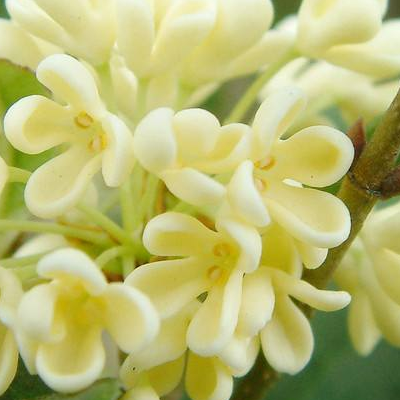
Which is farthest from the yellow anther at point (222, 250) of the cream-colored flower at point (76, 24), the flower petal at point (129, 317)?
the cream-colored flower at point (76, 24)

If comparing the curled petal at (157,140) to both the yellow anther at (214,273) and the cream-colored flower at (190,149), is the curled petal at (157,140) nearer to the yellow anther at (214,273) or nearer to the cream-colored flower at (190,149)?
the cream-colored flower at (190,149)

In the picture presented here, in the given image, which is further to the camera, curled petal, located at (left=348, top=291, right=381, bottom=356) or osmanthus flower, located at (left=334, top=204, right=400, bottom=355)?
curled petal, located at (left=348, top=291, right=381, bottom=356)

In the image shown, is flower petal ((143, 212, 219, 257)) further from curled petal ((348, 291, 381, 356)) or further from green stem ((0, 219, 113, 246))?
curled petal ((348, 291, 381, 356))

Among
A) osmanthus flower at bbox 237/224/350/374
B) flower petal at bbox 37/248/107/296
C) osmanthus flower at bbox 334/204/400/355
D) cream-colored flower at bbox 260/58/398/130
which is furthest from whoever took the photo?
cream-colored flower at bbox 260/58/398/130

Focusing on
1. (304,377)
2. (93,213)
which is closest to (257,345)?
(93,213)

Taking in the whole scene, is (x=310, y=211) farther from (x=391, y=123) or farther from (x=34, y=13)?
(x=34, y=13)

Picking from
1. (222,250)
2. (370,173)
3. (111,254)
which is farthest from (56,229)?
(370,173)

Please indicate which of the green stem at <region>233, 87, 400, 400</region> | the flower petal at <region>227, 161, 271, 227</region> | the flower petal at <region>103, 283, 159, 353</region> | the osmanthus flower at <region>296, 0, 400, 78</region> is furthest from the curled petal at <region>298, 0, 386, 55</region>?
the flower petal at <region>103, 283, 159, 353</region>
